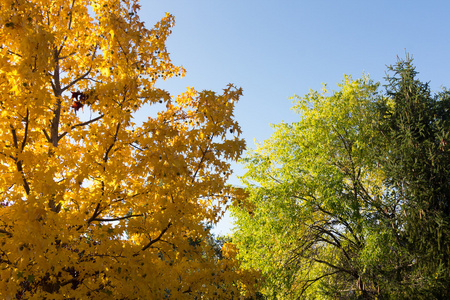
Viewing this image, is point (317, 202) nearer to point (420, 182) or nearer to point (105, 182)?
point (420, 182)

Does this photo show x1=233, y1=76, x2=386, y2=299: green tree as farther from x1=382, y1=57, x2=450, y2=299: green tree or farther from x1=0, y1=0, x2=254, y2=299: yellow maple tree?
x1=0, y1=0, x2=254, y2=299: yellow maple tree

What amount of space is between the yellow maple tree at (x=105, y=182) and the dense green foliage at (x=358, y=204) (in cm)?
919

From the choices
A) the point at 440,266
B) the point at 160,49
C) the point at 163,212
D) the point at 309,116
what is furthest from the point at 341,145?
the point at 163,212

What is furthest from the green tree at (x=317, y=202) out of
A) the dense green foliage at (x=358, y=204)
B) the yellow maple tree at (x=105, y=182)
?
the yellow maple tree at (x=105, y=182)

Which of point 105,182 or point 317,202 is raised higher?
point 317,202

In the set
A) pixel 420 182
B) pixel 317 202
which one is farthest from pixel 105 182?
pixel 420 182

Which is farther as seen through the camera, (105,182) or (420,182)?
(420,182)

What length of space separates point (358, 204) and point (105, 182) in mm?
12504

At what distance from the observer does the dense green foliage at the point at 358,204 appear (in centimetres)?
1482

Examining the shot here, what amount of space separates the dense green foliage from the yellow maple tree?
9.19 m

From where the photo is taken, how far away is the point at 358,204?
1552 centimetres

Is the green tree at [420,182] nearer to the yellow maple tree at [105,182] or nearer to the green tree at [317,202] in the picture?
the green tree at [317,202]

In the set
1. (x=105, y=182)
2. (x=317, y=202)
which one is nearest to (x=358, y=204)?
(x=317, y=202)

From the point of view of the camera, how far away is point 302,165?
18000mm
